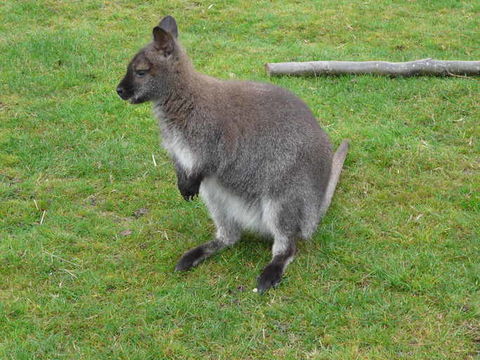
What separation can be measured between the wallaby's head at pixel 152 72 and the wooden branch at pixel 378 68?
2980 mm

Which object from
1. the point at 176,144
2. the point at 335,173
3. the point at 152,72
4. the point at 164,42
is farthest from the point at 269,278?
the point at 164,42

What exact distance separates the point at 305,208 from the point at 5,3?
6.52 m

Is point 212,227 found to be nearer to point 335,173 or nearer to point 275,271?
point 275,271

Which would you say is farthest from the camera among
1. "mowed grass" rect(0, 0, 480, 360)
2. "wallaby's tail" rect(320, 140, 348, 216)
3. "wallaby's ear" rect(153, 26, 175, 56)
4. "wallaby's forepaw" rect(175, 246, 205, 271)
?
"wallaby's tail" rect(320, 140, 348, 216)

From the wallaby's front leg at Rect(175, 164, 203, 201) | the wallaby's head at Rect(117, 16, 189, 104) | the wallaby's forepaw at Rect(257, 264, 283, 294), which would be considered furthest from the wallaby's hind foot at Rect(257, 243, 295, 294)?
the wallaby's head at Rect(117, 16, 189, 104)

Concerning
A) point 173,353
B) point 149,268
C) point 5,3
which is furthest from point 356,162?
point 5,3

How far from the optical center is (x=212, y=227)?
4.74m

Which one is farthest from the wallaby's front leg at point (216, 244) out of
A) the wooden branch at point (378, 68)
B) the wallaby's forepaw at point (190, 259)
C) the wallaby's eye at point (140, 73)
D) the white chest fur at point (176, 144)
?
the wooden branch at point (378, 68)

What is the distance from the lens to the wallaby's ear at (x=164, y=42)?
3898 millimetres

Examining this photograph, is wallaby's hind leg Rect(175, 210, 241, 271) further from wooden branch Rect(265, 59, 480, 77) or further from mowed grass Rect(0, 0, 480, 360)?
wooden branch Rect(265, 59, 480, 77)

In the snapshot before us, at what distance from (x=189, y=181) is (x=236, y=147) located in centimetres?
35

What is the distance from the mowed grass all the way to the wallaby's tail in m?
0.12

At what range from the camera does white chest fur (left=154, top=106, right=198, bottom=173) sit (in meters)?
4.02

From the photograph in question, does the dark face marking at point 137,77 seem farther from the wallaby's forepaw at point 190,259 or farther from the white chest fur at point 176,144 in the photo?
the wallaby's forepaw at point 190,259
